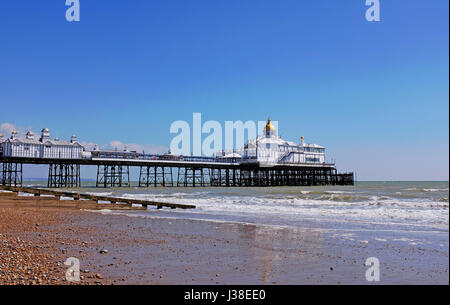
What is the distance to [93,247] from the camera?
27.8ft

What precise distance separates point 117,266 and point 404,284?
4.48 metres

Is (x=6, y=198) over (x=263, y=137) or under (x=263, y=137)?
under

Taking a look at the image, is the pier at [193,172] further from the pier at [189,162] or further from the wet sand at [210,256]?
the wet sand at [210,256]

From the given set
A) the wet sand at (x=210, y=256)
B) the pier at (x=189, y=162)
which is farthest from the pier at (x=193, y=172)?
the wet sand at (x=210, y=256)

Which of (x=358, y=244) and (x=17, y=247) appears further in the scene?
(x=358, y=244)

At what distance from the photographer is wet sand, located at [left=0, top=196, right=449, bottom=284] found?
5.80 meters

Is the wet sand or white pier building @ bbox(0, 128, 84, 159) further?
white pier building @ bbox(0, 128, 84, 159)

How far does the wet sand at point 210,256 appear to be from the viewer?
5.80 m

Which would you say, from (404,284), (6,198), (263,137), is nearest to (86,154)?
(6,198)

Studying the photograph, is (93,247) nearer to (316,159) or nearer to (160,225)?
(160,225)

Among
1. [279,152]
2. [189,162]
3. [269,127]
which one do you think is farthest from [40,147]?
[269,127]
